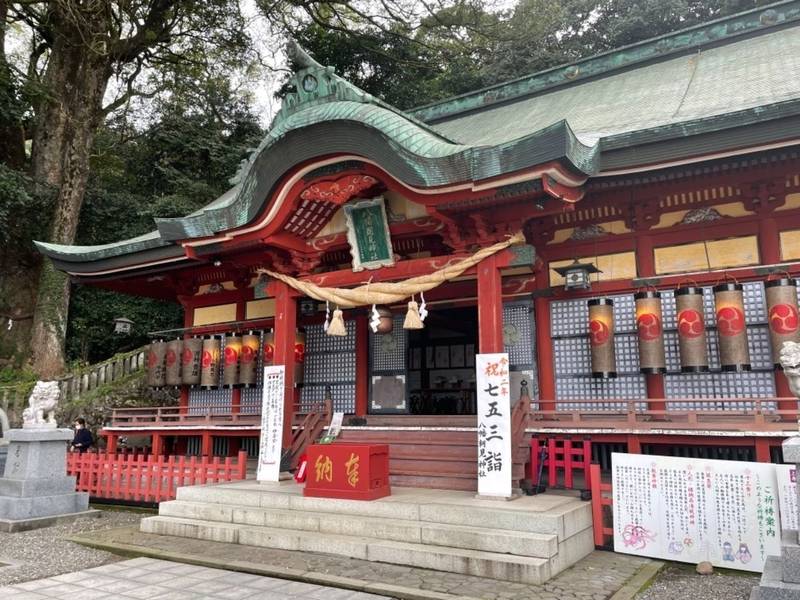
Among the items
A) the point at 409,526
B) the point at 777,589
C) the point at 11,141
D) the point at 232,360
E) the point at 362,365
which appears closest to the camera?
the point at 777,589

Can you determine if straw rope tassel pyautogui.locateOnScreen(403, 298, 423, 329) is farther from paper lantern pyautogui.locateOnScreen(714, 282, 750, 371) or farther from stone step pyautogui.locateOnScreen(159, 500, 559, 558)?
paper lantern pyautogui.locateOnScreen(714, 282, 750, 371)

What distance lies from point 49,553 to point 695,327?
27.6 ft

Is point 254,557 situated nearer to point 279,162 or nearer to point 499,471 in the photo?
point 499,471

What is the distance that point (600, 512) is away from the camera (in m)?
6.46

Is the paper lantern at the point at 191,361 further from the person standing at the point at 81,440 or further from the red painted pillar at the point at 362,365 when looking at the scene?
the red painted pillar at the point at 362,365

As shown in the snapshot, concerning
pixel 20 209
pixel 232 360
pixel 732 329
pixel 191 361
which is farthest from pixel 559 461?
pixel 20 209

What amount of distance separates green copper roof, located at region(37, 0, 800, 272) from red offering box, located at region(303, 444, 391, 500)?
3.36 meters

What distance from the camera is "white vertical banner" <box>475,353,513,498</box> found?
21.5 ft

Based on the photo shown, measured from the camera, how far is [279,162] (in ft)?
26.2

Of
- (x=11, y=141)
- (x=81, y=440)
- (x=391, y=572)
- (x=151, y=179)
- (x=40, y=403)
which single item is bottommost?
(x=391, y=572)

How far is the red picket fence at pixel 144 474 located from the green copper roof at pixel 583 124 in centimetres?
344

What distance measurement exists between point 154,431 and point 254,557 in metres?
6.63

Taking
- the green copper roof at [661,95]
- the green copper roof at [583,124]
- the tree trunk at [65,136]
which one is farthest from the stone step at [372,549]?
the tree trunk at [65,136]

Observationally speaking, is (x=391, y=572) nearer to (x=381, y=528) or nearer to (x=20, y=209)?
(x=381, y=528)
